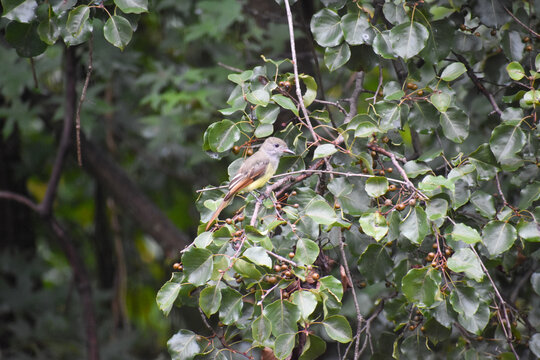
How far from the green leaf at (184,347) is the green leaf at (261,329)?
0.30m

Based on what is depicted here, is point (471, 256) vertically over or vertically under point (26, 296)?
over

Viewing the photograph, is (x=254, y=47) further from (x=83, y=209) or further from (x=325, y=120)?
(x=83, y=209)

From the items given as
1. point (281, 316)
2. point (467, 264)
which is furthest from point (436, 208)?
point (281, 316)

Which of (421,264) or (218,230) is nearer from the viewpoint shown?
(218,230)

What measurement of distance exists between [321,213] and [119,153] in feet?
15.5

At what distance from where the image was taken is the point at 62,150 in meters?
4.47

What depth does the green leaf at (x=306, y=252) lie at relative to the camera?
86.9 inches

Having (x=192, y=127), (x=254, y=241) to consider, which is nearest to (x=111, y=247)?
(x=192, y=127)

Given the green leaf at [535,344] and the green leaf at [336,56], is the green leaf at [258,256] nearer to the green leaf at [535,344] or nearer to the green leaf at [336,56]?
the green leaf at [336,56]

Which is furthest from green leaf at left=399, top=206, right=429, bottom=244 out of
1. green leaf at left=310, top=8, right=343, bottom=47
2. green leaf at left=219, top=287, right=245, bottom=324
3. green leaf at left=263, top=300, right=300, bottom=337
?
green leaf at left=310, top=8, right=343, bottom=47

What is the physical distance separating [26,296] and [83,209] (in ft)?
5.45

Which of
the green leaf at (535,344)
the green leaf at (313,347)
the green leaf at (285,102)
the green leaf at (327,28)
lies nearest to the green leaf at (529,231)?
the green leaf at (535,344)

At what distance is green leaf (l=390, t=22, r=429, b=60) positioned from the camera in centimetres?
266

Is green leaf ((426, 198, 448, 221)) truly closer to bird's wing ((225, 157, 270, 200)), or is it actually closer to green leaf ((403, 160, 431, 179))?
green leaf ((403, 160, 431, 179))
